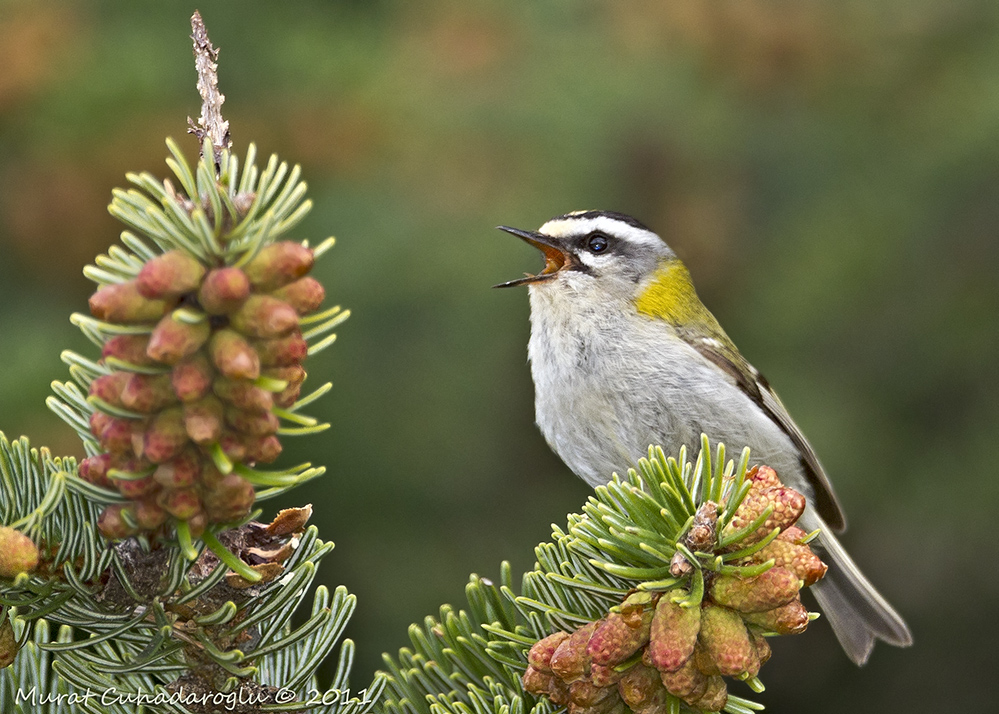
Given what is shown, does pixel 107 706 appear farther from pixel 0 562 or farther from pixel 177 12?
pixel 177 12

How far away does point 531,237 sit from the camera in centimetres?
260

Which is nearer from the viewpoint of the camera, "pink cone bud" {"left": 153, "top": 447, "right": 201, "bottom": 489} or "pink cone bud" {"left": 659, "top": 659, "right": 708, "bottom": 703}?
"pink cone bud" {"left": 153, "top": 447, "right": 201, "bottom": 489}

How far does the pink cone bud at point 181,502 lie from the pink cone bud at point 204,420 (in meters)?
0.05

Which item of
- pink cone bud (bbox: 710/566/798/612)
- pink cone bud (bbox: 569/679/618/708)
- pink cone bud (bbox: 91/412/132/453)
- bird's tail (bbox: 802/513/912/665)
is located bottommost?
bird's tail (bbox: 802/513/912/665)

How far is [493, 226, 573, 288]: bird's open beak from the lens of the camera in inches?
99.6

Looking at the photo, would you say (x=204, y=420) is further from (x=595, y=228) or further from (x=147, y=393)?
(x=595, y=228)

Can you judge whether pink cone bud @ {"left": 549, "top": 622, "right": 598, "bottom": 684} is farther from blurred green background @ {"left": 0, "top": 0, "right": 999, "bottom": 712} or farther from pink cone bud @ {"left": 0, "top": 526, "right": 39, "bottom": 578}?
blurred green background @ {"left": 0, "top": 0, "right": 999, "bottom": 712}

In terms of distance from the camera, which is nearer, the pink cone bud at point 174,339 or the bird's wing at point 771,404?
the pink cone bud at point 174,339

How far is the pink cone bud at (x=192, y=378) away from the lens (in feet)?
3.04

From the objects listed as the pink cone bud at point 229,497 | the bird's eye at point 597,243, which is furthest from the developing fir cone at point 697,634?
the bird's eye at point 597,243

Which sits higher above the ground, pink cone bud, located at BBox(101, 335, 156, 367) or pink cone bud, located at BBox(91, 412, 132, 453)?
pink cone bud, located at BBox(101, 335, 156, 367)

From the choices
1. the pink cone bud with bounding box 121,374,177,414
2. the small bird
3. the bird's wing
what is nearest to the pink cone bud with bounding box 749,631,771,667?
Answer: the pink cone bud with bounding box 121,374,177,414

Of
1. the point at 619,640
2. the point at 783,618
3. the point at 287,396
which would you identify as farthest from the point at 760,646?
the point at 287,396

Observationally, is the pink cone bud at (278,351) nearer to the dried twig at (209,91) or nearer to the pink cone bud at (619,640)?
the dried twig at (209,91)
